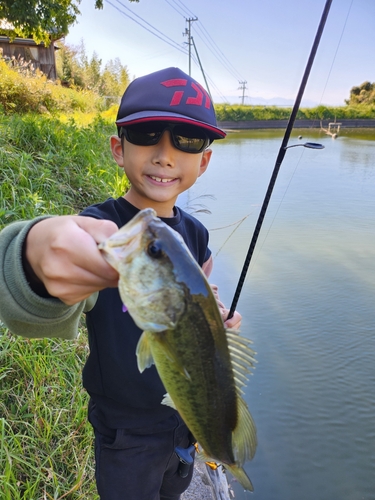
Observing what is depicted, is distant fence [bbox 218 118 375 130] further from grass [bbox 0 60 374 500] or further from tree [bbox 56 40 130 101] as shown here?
grass [bbox 0 60 374 500]

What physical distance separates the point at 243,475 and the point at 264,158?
18.7 metres

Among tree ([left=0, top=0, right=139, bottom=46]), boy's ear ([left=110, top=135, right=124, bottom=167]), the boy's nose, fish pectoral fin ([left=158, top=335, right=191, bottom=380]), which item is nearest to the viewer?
fish pectoral fin ([left=158, top=335, right=191, bottom=380])

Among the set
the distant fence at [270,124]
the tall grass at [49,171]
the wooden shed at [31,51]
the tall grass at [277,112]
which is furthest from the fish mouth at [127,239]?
the tall grass at [277,112]

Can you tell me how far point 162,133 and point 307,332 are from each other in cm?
394

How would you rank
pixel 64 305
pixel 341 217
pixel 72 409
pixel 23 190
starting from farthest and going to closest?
pixel 341 217 → pixel 23 190 → pixel 72 409 → pixel 64 305

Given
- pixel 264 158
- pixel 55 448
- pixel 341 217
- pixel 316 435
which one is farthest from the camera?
pixel 264 158

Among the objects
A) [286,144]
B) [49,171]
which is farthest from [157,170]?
[49,171]

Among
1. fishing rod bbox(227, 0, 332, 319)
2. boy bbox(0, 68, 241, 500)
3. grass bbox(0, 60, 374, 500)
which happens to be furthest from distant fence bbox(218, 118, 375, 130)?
boy bbox(0, 68, 241, 500)

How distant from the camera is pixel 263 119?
46438 millimetres

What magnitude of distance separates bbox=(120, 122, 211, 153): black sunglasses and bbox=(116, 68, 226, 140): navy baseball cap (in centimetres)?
4

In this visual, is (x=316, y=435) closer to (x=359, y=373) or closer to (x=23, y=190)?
(x=359, y=373)

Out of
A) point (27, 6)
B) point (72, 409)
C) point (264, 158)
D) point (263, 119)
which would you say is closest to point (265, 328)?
point (72, 409)

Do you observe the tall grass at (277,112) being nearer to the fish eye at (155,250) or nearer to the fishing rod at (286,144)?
the fishing rod at (286,144)

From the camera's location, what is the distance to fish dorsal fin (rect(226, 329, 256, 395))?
51.4 inches
